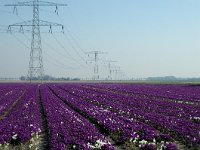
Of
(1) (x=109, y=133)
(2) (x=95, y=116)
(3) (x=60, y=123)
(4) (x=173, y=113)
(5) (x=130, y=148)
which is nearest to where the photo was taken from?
(5) (x=130, y=148)

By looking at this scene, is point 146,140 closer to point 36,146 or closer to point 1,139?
point 36,146

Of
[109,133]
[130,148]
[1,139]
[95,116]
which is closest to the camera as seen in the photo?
[130,148]

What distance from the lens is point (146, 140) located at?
46.8ft

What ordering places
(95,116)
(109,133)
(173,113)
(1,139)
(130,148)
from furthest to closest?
1. (173,113)
2. (95,116)
3. (109,133)
4. (1,139)
5. (130,148)

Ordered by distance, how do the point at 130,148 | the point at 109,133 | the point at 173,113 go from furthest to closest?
the point at 173,113 → the point at 109,133 → the point at 130,148

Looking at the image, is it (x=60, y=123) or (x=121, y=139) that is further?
(x=60, y=123)

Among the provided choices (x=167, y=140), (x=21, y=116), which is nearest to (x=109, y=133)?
(x=167, y=140)

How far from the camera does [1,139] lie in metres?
14.3

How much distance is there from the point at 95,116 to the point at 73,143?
762 centimetres

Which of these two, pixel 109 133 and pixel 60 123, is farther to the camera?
pixel 60 123

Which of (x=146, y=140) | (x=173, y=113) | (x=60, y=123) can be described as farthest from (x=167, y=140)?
(x=173, y=113)

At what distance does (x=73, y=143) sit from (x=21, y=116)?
8436 mm

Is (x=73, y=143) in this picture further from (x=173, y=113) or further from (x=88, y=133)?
(x=173, y=113)

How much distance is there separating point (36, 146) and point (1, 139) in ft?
4.70
